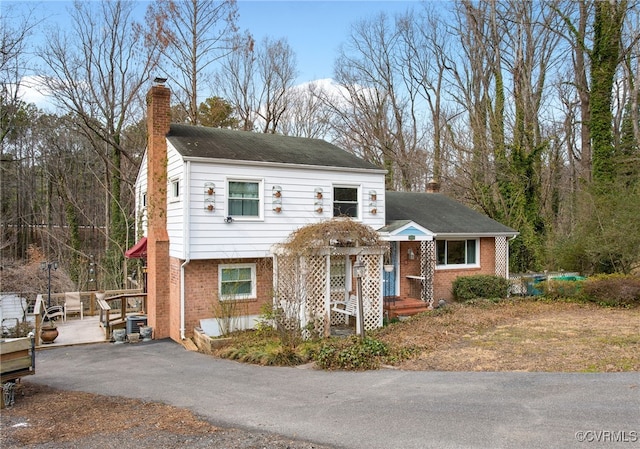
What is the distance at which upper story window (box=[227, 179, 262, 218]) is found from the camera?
13.3 meters

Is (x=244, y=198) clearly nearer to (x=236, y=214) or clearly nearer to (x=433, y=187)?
(x=236, y=214)

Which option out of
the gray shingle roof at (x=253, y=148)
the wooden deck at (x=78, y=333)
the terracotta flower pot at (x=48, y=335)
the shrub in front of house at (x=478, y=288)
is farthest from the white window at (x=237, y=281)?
the shrub in front of house at (x=478, y=288)

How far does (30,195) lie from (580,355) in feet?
113

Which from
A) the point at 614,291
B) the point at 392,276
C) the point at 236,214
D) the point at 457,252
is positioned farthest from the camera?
the point at 457,252

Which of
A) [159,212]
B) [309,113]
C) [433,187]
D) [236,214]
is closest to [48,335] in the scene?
[159,212]

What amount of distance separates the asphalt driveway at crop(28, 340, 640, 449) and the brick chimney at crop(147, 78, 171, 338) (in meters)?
3.91

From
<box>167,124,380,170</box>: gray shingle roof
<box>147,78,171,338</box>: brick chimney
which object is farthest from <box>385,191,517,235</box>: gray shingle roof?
<box>147,78,171,338</box>: brick chimney

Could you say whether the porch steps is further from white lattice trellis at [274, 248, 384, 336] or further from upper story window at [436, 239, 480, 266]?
upper story window at [436, 239, 480, 266]

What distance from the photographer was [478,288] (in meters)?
16.9

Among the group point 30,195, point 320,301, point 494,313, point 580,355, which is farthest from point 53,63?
A: point 580,355

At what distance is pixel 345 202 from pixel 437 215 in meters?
5.27

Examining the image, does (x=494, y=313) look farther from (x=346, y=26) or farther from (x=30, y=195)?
(x=30, y=195)

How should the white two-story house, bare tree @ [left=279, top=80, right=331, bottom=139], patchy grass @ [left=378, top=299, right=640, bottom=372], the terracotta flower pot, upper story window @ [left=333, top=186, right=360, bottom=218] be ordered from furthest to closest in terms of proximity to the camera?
bare tree @ [left=279, top=80, right=331, bottom=139] → upper story window @ [left=333, top=186, right=360, bottom=218] → the terracotta flower pot → the white two-story house → patchy grass @ [left=378, top=299, right=640, bottom=372]

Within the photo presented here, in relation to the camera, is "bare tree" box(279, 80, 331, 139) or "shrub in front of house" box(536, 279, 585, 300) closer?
"shrub in front of house" box(536, 279, 585, 300)
